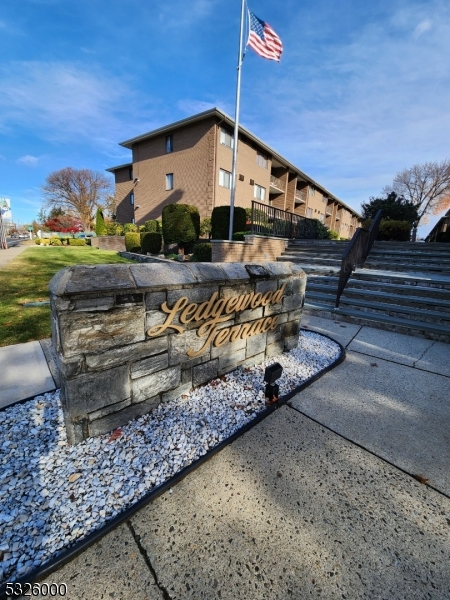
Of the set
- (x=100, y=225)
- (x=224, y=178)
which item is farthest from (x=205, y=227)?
(x=100, y=225)

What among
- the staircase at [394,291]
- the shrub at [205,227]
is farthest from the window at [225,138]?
the staircase at [394,291]

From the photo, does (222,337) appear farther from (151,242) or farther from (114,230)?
(114,230)

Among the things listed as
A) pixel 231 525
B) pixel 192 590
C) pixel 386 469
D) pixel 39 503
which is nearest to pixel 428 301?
pixel 386 469

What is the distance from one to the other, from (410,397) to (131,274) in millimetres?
3153

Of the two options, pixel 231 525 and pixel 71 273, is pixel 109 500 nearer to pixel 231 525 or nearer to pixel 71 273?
pixel 231 525

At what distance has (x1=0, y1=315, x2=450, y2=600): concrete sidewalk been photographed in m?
1.26

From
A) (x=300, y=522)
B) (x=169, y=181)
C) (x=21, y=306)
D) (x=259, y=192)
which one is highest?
(x=169, y=181)

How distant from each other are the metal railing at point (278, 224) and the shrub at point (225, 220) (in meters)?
0.86

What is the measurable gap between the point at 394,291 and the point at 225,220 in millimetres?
8176

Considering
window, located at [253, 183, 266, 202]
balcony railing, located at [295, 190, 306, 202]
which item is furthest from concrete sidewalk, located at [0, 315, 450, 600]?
balcony railing, located at [295, 190, 306, 202]

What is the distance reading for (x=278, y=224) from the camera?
12.1 m

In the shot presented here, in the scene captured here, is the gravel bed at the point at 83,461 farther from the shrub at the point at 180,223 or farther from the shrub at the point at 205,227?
the shrub at the point at 205,227

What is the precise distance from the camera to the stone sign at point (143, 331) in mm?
1837

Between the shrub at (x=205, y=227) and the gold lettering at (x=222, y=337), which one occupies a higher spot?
the shrub at (x=205, y=227)
